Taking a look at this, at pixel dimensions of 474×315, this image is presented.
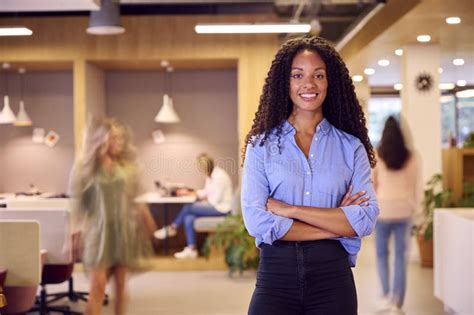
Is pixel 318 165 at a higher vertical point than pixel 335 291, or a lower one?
higher

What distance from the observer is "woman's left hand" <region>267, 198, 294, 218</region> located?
2031mm

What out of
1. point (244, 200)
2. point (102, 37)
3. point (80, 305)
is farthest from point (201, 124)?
point (244, 200)

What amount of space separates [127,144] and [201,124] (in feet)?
5.73

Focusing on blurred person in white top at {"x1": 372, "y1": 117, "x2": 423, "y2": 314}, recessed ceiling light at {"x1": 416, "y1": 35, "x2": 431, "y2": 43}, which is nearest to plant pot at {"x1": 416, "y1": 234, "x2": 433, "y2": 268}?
blurred person in white top at {"x1": 372, "y1": 117, "x2": 423, "y2": 314}

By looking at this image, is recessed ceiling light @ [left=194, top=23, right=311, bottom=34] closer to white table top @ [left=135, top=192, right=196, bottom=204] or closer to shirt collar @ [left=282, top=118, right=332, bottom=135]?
white table top @ [left=135, top=192, right=196, bottom=204]

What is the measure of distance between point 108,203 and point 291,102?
1885 mm

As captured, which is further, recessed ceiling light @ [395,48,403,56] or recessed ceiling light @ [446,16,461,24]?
recessed ceiling light @ [395,48,403,56]

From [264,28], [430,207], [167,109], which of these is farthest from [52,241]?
[430,207]

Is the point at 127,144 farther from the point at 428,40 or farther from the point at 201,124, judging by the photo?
the point at 428,40

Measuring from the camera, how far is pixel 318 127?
212 cm

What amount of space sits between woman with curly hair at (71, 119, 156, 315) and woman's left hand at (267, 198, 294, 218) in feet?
6.03

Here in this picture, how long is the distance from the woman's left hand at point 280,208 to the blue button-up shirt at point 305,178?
0.02m

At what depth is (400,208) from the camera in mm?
4672

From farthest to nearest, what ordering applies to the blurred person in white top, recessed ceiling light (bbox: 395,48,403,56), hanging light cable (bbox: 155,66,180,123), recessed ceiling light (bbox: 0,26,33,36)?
recessed ceiling light (bbox: 395,48,403,56)
hanging light cable (bbox: 155,66,180,123)
the blurred person in white top
recessed ceiling light (bbox: 0,26,33,36)
